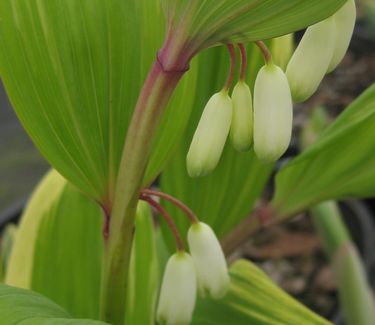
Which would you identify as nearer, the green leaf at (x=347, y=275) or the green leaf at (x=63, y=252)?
the green leaf at (x=63, y=252)

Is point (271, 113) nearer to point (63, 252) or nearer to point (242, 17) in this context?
point (242, 17)

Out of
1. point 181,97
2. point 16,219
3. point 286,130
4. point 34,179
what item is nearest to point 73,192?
point 181,97

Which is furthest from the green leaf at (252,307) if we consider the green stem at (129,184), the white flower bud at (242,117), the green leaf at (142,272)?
the white flower bud at (242,117)

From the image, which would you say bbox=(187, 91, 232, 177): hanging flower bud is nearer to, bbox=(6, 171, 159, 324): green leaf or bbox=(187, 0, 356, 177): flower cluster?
bbox=(187, 0, 356, 177): flower cluster

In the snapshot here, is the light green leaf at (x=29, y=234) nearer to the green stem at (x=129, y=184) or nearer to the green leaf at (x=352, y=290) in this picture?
the green stem at (x=129, y=184)

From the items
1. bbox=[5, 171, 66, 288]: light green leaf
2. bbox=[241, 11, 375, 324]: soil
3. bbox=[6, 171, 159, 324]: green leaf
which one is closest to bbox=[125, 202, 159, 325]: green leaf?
bbox=[6, 171, 159, 324]: green leaf
